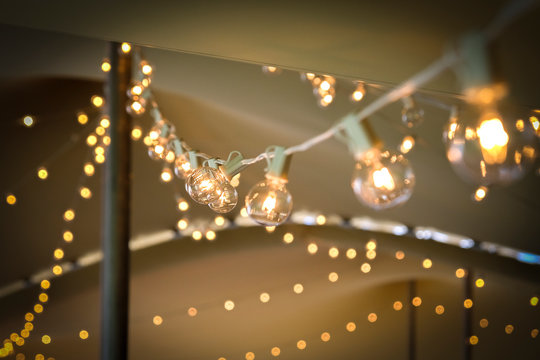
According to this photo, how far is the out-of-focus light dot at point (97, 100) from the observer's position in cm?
383

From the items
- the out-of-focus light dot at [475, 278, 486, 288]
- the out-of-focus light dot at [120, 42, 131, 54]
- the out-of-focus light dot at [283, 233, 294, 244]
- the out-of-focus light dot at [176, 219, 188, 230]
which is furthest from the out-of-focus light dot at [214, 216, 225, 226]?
the out-of-focus light dot at [475, 278, 486, 288]

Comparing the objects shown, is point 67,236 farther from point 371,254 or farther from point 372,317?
point 372,317

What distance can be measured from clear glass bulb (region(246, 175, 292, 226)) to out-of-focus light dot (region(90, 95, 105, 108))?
108 inches

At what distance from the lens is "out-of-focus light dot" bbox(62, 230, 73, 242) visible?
4.84m

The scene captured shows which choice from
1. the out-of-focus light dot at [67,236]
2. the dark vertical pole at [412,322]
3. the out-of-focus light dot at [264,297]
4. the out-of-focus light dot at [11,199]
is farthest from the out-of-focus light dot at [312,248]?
the out-of-focus light dot at [11,199]

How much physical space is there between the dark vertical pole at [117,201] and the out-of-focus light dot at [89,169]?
124 centimetres

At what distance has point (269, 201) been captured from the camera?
4.40 ft

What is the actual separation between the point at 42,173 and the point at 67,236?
0.76 m

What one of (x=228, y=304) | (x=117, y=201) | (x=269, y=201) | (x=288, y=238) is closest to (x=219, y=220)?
(x=288, y=238)

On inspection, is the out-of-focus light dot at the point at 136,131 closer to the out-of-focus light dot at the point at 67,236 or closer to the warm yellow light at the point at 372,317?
the out-of-focus light dot at the point at 67,236

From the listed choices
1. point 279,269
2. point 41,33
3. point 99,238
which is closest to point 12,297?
point 99,238

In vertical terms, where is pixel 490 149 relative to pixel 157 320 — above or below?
below

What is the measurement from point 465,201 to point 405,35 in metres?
2.83

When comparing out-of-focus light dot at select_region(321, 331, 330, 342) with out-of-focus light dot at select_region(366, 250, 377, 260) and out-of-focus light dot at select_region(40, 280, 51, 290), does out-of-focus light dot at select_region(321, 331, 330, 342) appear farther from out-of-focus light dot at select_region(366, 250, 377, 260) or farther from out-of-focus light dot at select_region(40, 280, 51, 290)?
out-of-focus light dot at select_region(40, 280, 51, 290)
